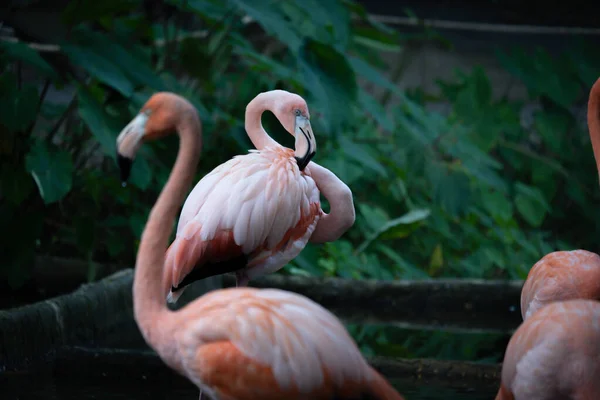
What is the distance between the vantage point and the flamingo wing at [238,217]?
307 cm

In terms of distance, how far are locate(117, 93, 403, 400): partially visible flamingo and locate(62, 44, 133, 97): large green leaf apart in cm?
196

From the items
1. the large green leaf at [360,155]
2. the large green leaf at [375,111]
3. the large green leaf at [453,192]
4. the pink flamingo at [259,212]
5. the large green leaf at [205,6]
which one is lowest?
the large green leaf at [453,192]

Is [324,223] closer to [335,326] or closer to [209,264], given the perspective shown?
[209,264]

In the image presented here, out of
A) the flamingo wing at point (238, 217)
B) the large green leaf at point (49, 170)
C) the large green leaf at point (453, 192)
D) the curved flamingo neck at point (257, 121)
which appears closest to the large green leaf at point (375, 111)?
the large green leaf at point (453, 192)

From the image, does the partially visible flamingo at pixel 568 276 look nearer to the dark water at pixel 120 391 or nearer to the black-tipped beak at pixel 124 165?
the dark water at pixel 120 391

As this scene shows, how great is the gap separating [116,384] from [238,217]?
2.35 ft

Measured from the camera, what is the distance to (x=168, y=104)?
7.59ft

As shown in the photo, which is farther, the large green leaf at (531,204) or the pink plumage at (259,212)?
the large green leaf at (531,204)

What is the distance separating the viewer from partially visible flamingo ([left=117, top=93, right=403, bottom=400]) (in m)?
2.15

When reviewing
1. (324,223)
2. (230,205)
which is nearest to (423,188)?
(324,223)

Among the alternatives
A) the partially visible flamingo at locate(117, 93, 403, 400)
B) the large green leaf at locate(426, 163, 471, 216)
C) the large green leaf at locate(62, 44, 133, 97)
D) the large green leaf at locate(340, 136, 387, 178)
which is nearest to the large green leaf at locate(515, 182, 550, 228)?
the large green leaf at locate(426, 163, 471, 216)

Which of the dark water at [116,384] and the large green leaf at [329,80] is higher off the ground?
the large green leaf at [329,80]

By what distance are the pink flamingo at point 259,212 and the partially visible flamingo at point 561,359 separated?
1038 millimetres

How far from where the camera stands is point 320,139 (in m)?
5.88
